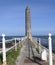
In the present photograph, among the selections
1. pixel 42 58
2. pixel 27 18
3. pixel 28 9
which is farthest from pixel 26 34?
pixel 42 58

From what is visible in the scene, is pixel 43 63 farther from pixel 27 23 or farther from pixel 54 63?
pixel 27 23

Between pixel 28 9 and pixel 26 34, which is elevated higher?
pixel 28 9

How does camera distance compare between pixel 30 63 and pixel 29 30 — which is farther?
pixel 29 30

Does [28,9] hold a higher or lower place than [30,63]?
higher

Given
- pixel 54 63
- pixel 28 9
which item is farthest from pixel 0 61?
pixel 28 9

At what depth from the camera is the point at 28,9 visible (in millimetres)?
69312

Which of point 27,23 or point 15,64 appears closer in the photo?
point 15,64

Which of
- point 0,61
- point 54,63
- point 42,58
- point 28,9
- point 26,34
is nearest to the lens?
point 0,61

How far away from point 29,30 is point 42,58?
5225 centimetres

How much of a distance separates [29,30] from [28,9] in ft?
28.2

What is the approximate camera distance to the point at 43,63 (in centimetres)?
1014

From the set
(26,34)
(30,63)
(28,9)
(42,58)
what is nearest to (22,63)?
(30,63)

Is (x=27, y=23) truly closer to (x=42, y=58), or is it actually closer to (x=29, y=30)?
(x=29, y=30)

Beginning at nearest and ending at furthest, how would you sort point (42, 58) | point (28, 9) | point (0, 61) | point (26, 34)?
1. point (0, 61)
2. point (42, 58)
3. point (26, 34)
4. point (28, 9)
